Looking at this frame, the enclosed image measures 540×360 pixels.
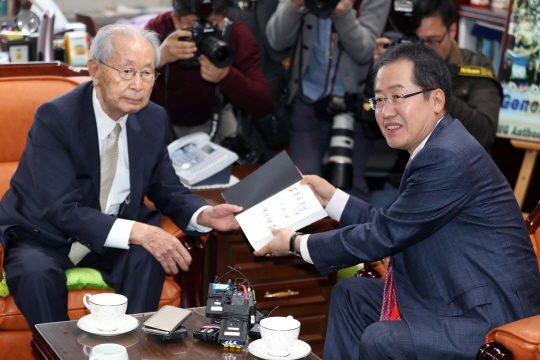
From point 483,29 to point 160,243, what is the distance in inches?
108

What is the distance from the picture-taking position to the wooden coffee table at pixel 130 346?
167 cm

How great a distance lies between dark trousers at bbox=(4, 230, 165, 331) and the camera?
2.15 metres

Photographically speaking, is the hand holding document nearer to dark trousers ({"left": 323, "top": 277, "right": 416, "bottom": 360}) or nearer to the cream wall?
dark trousers ({"left": 323, "top": 277, "right": 416, "bottom": 360})

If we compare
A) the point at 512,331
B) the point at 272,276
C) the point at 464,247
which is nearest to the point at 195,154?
the point at 272,276

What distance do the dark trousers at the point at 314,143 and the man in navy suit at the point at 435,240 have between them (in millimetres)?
1216

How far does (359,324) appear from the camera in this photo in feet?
6.88

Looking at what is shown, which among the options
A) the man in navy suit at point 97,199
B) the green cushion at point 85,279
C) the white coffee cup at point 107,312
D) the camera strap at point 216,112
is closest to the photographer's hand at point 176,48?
the camera strap at point 216,112

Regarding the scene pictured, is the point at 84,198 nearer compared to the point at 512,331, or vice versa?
the point at 512,331

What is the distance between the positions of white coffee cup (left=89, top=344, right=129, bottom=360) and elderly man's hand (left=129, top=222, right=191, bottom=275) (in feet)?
2.36

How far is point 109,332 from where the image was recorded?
1.74 metres

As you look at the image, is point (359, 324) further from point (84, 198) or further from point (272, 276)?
point (84, 198)

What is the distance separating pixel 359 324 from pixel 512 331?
1.78ft

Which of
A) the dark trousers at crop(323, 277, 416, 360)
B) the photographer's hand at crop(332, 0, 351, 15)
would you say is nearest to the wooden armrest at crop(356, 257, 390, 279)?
the dark trousers at crop(323, 277, 416, 360)

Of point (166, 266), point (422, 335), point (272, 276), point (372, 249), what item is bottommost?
point (272, 276)
